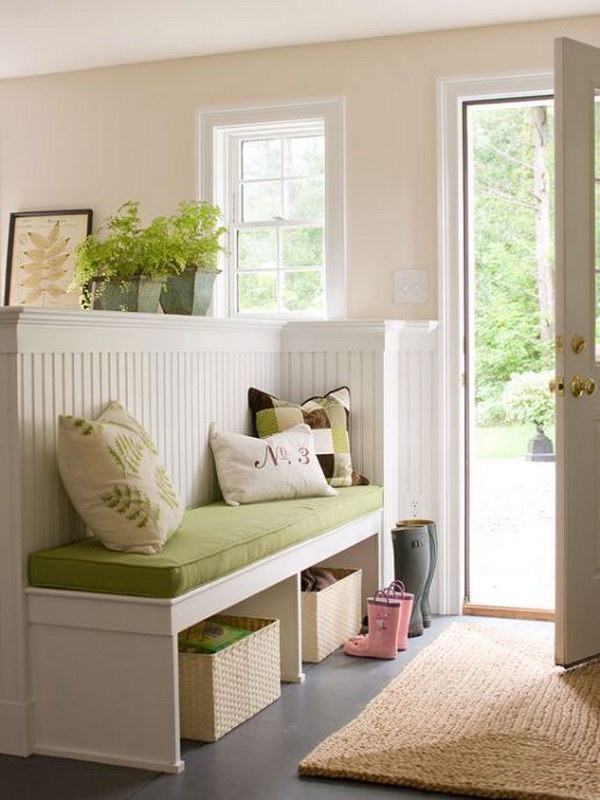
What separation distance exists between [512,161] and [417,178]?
4.99 m

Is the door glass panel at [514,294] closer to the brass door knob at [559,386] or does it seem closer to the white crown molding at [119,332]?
the white crown molding at [119,332]

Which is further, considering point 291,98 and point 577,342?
point 291,98

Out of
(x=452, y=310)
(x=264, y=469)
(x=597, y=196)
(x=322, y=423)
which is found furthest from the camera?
(x=452, y=310)

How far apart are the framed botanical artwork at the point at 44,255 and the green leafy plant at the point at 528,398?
5.12 metres

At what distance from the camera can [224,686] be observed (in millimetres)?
3094

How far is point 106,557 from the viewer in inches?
114

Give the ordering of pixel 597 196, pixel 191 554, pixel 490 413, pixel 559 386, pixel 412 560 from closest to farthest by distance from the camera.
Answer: pixel 191 554, pixel 559 386, pixel 597 196, pixel 412 560, pixel 490 413

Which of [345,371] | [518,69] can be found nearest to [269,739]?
[345,371]

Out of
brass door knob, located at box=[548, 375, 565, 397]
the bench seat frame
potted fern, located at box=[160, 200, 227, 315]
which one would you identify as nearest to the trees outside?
potted fern, located at box=[160, 200, 227, 315]

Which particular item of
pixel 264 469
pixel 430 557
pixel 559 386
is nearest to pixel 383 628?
pixel 430 557

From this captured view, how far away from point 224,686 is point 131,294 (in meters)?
1.41

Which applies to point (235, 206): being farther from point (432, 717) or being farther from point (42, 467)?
point (432, 717)

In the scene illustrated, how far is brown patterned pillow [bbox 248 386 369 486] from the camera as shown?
4250 mm

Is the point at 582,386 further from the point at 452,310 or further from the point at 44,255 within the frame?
the point at 44,255
